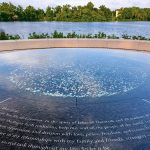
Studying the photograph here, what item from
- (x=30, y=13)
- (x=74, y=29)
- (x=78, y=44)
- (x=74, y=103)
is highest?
(x=78, y=44)

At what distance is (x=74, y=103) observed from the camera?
9953 millimetres

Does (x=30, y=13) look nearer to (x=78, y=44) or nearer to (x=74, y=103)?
(x=78, y=44)

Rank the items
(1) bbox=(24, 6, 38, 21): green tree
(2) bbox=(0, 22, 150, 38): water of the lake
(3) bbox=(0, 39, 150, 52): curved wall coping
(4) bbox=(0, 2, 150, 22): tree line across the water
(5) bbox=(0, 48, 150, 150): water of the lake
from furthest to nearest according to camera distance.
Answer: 1. (1) bbox=(24, 6, 38, 21): green tree
2. (4) bbox=(0, 2, 150, 22): tree line across the water
3. (2) bbox=(0, 22, 150, 38): water of the lake
4. (3) bbox=(0, 39, 150, 52): curved wall coping
5. (5) bbox=(0, 48, 150, 150): water of the lake

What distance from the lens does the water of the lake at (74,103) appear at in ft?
24.4

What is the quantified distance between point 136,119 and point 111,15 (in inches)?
4202

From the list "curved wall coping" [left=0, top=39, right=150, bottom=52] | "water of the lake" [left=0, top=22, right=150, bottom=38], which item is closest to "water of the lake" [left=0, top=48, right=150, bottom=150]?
"curved wall coping" [left=0, top=39, right=150, bottom=52]

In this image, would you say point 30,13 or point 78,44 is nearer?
point 78,44

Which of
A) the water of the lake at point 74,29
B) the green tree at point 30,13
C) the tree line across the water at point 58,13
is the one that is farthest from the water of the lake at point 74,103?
the green tree at point 30,13

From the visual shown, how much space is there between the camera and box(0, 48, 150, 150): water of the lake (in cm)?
744

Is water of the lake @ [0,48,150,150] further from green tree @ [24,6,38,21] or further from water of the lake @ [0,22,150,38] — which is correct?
green tree @ [24,6,38,21]

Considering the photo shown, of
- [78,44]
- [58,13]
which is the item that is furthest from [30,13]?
[78,44]

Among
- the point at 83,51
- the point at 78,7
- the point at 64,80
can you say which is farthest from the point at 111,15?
the point at 64,80

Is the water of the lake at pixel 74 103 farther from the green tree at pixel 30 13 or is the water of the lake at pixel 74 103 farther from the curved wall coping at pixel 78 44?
the green tree at pixel 30 13

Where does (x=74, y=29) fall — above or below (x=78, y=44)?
below
